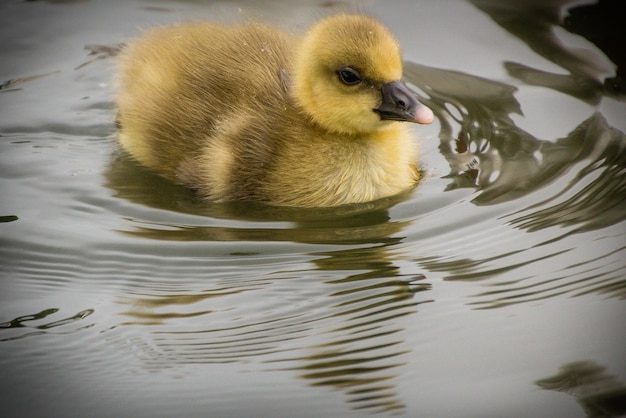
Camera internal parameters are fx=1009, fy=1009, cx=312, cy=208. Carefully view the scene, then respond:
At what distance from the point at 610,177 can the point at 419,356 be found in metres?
1.29

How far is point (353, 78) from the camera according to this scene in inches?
133

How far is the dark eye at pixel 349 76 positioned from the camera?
3.37 m

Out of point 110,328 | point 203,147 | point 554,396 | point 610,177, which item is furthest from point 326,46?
point 554,396

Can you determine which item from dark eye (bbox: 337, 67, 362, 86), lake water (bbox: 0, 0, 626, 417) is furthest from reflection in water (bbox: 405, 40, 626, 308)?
dark eye (bbox: 337, 67, 362, 86)

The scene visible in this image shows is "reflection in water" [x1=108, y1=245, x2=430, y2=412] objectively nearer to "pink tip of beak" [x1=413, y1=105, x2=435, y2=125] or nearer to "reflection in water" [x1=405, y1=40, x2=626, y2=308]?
"reflection in water" [x1=405, y1=40, x2=626, y2=308]

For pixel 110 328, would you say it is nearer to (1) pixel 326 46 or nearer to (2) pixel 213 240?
(2) pixel 213 240

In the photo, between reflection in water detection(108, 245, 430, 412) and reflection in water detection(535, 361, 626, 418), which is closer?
reflection in water detection(535, 361, 626, 418)

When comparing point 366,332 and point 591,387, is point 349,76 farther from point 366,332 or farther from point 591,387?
point 591,387

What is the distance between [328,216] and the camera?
3320mm

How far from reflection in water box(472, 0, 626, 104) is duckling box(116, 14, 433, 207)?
918 millimetres

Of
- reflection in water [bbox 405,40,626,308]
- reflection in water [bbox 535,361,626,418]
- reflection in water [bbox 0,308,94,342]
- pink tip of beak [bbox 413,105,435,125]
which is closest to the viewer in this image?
reflection in water [bbox 535,361,626,418]

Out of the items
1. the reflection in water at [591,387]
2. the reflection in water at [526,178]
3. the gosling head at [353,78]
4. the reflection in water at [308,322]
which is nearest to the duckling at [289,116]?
the gosling head at [353,78]

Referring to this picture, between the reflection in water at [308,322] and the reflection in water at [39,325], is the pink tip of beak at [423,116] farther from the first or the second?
the reflection in water at [39,325]

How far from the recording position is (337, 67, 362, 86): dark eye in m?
3.37
